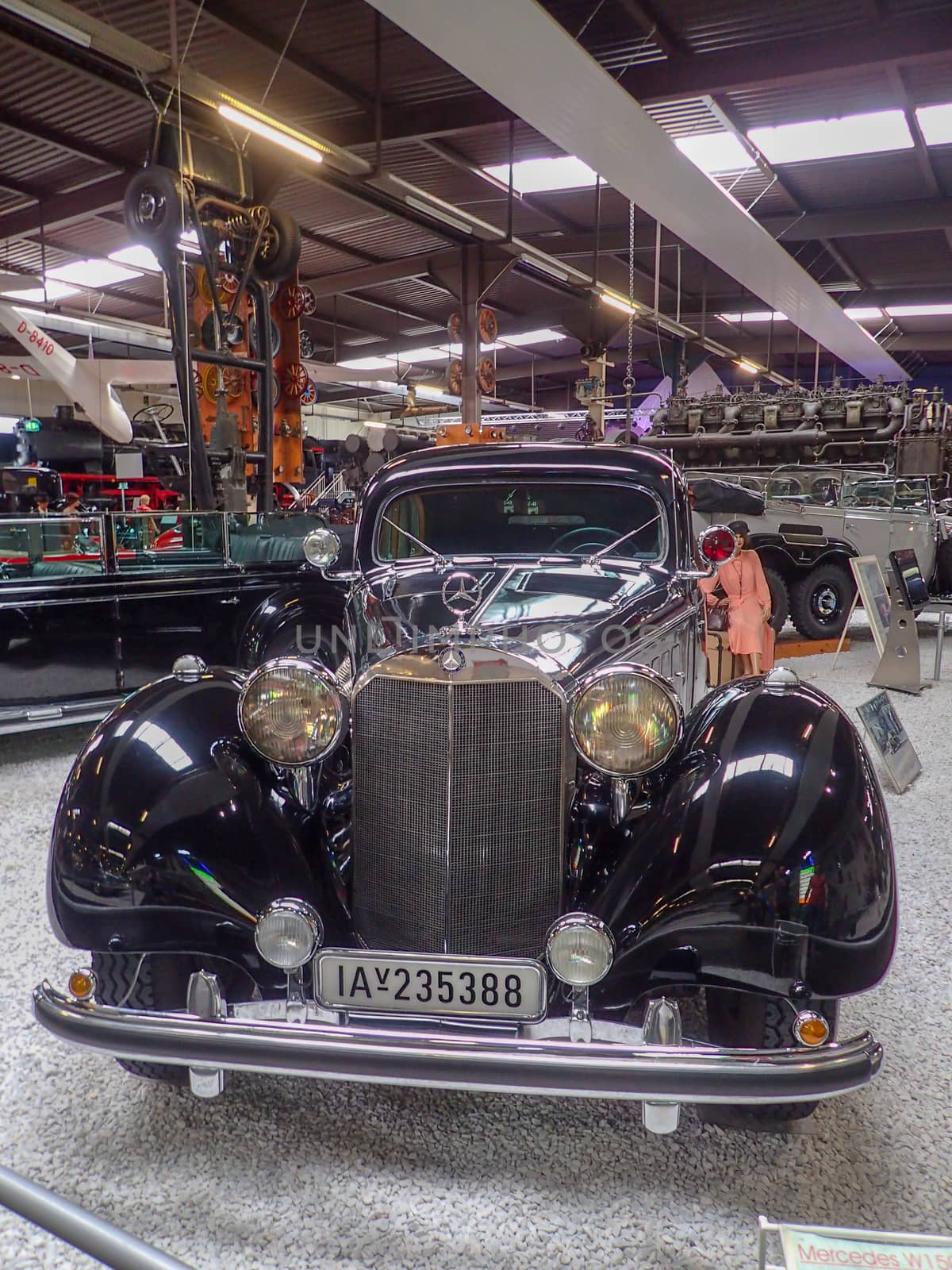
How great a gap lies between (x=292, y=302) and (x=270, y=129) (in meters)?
3.67

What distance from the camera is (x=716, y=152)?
953 cm

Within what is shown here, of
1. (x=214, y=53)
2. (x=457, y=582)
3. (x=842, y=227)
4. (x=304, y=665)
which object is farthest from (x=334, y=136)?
(x=304, y=665)

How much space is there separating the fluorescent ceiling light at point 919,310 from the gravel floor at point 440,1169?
1747 cm

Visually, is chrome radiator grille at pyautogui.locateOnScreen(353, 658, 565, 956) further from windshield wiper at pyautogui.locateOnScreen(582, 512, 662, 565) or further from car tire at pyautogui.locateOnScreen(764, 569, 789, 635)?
car tire at pyautogui.locateOnScreen(764, 569, 789, 635)

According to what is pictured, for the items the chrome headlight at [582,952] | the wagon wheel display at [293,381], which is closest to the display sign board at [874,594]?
the chrome headlight at [582,952]

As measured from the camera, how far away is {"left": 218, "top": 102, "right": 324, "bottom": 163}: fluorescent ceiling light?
243 inches

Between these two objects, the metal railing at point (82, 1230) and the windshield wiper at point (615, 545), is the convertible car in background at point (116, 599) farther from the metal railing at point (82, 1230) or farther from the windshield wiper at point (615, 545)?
the metal railing at point (82, 1230)

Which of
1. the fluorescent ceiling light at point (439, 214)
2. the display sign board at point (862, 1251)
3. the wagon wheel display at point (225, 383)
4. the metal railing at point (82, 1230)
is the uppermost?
the fluorescent ceiling light at point (439, 214)

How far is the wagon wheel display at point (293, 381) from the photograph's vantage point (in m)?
10.1

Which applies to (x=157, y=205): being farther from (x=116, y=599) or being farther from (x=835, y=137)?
(x=835, y=137)

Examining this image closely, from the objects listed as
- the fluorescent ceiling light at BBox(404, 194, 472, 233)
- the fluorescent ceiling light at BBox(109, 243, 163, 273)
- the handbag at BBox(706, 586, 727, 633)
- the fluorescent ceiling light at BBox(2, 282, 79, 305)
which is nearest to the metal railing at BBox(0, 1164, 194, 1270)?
the handbag at BBox(706, 586, 727, 633)

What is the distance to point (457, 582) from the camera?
9.40 ft

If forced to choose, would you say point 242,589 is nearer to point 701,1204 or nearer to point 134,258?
point 701,1204

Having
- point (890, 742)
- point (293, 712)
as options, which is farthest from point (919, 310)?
point (293, 712)
